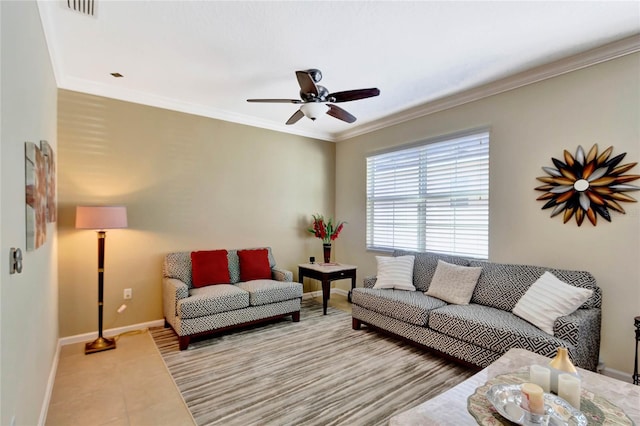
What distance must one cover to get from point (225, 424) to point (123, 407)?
815 mm

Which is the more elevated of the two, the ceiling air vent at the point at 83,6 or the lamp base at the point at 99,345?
the ceiling air vent at the point at 83,6

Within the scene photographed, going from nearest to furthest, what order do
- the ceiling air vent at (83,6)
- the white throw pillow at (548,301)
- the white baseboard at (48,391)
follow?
Result: the white baseboard at (48,391) < the ceiling air vent at (83,6) < the white throw pillow at (548,301)

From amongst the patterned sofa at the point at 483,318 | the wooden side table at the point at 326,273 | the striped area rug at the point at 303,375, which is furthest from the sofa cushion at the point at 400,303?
the wooden side table at the point at 326,273

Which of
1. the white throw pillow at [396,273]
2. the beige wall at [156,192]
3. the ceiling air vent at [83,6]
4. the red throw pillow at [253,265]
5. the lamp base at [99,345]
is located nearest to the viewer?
the ceiling air vent at [83,6]

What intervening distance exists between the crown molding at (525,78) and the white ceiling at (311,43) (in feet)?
0.19

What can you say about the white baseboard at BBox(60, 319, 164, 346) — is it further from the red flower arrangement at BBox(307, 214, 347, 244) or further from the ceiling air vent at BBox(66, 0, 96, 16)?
the ceiling air vent at BBox(66, 0, 96, 16)

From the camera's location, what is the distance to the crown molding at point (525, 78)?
2643 mm

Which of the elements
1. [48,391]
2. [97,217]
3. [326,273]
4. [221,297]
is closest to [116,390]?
[48,391]

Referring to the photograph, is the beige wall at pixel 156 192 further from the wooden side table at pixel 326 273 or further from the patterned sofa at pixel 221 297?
the wooden side table at pixel 326 273

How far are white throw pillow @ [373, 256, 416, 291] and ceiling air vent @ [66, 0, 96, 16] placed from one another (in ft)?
11.9

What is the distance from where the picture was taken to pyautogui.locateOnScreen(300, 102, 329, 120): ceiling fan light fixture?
3.05m

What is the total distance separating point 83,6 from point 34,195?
1.41 meters

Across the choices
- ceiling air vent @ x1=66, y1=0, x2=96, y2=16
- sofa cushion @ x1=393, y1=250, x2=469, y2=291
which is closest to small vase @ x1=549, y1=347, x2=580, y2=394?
sofa cushion @ x1=393, y1=250, x2=469, y2=291

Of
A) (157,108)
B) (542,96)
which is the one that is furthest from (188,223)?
(542,96)
